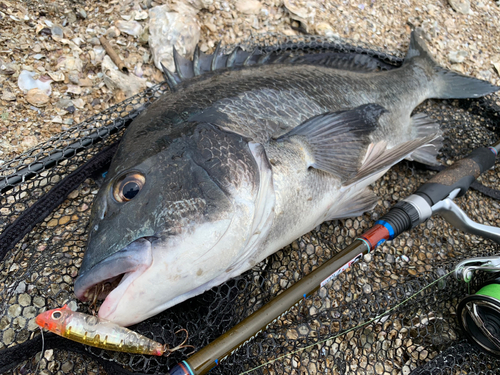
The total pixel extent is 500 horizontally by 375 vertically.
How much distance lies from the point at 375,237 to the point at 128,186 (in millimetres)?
1377

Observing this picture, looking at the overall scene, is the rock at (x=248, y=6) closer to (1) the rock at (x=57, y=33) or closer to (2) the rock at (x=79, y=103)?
(1) the rock at (x=57, y=33)

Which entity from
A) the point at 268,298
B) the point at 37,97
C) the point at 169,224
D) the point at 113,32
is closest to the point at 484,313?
the point at 268,298

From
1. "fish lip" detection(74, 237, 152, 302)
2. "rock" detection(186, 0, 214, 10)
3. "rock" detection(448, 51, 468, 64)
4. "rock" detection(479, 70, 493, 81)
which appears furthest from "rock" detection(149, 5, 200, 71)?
"rock" detection(479, 70, 493, 81)

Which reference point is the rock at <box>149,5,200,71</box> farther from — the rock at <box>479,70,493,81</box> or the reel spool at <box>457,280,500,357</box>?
the rock at <box>479,70,493,81</box>

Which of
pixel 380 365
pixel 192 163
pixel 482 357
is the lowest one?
pixel 380 365

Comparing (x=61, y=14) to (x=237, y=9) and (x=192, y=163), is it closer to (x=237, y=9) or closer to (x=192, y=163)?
(x=237, y=9)

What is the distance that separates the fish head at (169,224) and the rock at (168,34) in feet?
4.92

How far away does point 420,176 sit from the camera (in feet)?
8.50

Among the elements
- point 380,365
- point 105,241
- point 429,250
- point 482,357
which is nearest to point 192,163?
point 105,241

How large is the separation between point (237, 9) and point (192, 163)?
2372 millimetres

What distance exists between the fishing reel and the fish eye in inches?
71.8

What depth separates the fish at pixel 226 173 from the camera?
1.18 m

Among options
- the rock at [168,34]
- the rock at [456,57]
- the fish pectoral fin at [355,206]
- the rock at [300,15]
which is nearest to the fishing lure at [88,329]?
the fish pectoral fin at [355,206]

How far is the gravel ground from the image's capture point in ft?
7.71
